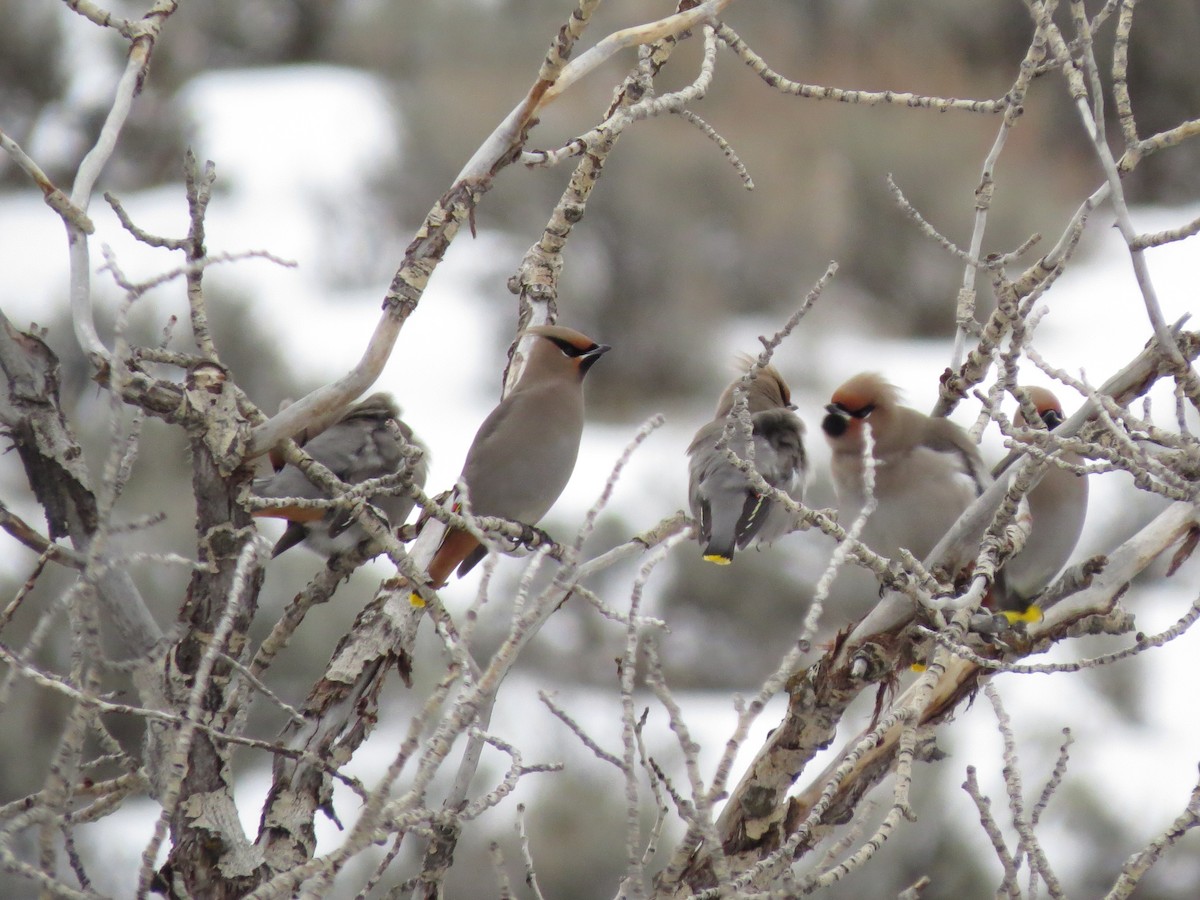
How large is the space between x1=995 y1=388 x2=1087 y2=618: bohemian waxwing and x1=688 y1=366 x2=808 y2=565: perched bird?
0.76 metres

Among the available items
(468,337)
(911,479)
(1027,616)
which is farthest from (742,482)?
(468,337)

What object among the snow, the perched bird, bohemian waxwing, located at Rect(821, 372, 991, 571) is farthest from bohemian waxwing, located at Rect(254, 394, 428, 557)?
the snow

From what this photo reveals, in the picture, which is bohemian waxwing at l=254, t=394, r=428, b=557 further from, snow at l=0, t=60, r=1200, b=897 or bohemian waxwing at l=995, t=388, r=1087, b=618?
snow at l=0, t=60, r=1200, b=897

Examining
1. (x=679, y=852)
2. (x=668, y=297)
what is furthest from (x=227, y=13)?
(x=679, y=852)

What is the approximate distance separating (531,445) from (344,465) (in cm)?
71

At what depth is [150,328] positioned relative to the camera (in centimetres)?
857

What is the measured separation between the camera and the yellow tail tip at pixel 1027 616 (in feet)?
10.6

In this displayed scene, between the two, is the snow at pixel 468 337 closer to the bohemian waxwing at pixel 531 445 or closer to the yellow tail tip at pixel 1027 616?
the bohemian waxwing at pixel 531 445

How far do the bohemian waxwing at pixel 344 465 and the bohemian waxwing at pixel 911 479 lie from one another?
1.31m

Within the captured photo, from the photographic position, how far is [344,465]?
4781 millimetres

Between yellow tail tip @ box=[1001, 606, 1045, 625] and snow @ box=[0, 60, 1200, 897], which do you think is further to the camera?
snow @ box=[0, 60, 1200, 897]

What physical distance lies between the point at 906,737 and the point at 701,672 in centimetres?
835

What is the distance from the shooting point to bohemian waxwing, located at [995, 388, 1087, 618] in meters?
4.11

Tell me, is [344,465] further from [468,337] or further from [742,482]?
[468,337]
